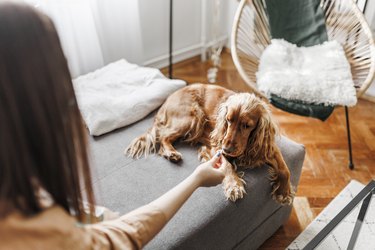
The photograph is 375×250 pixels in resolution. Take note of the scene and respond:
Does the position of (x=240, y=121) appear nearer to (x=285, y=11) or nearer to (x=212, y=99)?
(x=212, y=99)

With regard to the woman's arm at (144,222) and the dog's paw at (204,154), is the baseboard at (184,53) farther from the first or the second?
the woman's arm at (144,222)

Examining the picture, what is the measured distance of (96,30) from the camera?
2291 millimetres

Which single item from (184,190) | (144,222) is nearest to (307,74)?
(184,190)

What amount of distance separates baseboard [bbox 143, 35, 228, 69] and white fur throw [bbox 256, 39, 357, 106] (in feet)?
3.51

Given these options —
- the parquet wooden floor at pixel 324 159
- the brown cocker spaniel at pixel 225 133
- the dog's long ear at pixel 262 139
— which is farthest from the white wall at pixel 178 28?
the dog's long ear at pixel 262 139

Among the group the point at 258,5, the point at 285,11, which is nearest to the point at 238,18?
the point at 258,5

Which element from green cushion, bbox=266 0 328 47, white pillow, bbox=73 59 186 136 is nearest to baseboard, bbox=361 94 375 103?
green cushion, bbox=266 0 328 47

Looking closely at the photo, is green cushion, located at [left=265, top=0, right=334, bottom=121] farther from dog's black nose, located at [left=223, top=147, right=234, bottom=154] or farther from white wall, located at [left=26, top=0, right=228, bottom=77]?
dog's black nose, located at [left=223, top=147, right=234, bottom=154]

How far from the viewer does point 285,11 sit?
2.23m

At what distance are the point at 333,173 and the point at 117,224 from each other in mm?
1529

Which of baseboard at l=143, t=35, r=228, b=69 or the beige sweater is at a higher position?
the beige sweater

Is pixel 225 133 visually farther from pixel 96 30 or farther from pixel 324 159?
pixel 96 30

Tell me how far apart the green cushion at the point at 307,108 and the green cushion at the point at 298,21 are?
0.57m

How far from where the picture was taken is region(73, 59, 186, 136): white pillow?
1.63 metres
